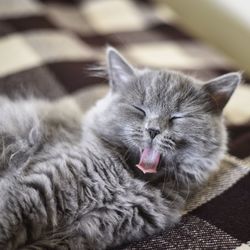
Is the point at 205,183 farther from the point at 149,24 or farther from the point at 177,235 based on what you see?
the point at 149,24

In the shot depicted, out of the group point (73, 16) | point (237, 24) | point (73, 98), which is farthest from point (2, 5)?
point (237, 24)

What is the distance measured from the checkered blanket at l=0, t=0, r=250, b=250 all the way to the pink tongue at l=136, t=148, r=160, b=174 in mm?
164

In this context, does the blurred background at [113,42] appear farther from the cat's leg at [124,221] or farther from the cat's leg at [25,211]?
the cat's leg at [25,211]

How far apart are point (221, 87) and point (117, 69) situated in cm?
31

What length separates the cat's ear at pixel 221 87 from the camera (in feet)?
4.37

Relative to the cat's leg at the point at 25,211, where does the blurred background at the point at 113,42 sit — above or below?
above

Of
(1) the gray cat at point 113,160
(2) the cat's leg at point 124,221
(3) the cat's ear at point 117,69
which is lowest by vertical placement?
(2) the cat's leg at point 124,221

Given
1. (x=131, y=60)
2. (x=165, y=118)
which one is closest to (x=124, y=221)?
(x=165, y=118)

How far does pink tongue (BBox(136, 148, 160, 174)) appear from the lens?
1.25 m

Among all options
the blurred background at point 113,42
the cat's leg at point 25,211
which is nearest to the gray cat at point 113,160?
the cat's leg at point 25,211

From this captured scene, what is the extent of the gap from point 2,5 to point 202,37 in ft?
3.61

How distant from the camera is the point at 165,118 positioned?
4.12 ft

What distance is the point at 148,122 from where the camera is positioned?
49.1 inches

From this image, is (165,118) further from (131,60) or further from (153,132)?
(131,60)
